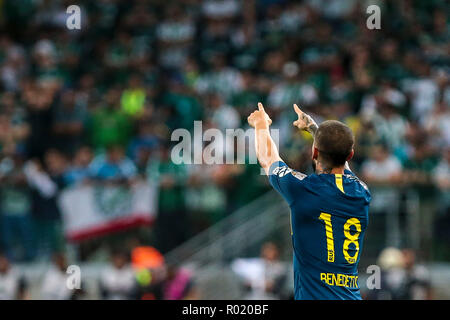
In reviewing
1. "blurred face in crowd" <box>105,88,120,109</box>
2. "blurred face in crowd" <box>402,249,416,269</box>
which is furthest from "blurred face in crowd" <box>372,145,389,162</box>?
"blurred face in crowd" <box>105,88,120,109</box>

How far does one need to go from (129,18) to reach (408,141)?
8.16 meters

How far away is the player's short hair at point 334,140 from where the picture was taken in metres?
4.87

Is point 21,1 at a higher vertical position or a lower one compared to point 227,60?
higher

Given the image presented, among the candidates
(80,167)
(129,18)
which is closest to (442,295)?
(80,167)

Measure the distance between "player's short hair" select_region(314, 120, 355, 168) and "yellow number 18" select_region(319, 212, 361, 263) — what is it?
0.39 meters

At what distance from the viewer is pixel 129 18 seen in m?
18.3

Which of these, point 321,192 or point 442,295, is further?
point 442,295

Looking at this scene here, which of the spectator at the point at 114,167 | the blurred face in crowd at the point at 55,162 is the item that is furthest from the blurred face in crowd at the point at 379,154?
the blurred face in crowd at the point at 55,162

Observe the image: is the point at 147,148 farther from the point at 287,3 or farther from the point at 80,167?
the point at 287,3

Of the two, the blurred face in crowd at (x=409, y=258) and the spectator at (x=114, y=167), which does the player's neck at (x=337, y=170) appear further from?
the spectator at (x=114, y=167)

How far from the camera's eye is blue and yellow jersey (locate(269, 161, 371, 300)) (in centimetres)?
493

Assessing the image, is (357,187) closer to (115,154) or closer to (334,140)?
(334,140)

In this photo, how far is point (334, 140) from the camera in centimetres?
487

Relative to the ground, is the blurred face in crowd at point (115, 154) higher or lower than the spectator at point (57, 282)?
higher
